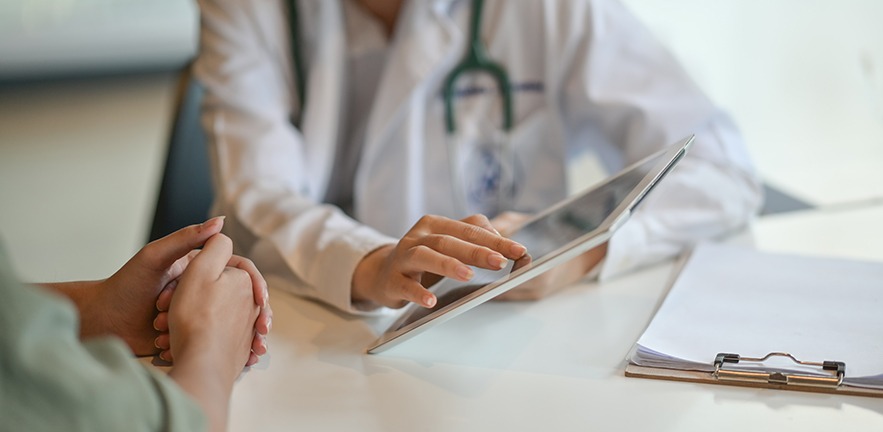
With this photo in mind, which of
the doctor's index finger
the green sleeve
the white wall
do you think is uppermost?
the white wall

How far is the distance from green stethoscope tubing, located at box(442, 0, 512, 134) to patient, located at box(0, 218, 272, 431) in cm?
53

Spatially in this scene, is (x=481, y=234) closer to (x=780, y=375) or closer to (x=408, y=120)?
(x=780, y=375)

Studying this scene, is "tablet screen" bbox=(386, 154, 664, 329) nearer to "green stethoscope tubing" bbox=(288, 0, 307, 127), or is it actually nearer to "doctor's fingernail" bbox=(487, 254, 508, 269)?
"doctor's fingernail" bbox=(487, 254, 508, 269)

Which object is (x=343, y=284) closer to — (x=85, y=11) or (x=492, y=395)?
(x=492, y=395)

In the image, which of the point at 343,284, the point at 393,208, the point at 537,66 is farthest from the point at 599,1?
the point at 343,284

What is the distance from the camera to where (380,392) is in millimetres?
647

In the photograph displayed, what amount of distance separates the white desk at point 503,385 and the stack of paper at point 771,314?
2 centimetres

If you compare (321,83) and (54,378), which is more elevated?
(321,83)

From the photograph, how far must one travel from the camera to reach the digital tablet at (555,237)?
24.0 inches

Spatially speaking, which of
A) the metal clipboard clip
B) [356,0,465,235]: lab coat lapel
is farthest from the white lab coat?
the metal clipboard clip

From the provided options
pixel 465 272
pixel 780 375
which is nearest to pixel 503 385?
pixel 465 272

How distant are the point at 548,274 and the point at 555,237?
0.12 meters

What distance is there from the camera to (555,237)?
725mm

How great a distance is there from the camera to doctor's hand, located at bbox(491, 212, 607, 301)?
834 millimetres
